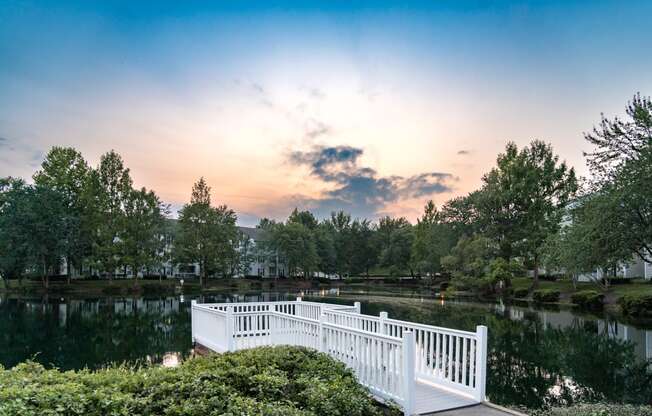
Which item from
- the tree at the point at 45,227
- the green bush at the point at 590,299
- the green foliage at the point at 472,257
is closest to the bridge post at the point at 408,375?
the green bush at the point at 590,299

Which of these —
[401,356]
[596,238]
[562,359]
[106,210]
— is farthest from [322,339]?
[106,210]

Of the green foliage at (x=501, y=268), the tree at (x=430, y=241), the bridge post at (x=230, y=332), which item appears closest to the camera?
the bridge post at (x=230, y=332)

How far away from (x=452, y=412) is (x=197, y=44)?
14.0 m

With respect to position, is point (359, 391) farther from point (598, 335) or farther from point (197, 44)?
point (598, 335)

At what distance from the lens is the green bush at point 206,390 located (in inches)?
149

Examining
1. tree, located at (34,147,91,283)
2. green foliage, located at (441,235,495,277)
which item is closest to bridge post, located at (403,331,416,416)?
green foliage, located at (441,235,495,277)

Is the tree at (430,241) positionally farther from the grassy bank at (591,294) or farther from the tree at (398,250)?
the grassy bank at (591,294)

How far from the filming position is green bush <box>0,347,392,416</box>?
379cm

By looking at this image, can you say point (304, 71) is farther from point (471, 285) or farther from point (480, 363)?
point (471, 285)

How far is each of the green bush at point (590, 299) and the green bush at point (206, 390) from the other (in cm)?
2739

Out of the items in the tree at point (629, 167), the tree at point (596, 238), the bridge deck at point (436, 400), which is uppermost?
the tree at point (629, 167)

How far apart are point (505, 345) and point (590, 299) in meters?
17.6

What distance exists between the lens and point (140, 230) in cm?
4288

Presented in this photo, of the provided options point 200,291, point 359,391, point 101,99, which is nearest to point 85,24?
point 101,99
